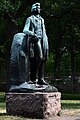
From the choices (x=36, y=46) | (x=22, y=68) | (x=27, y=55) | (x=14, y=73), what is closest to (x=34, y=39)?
(x=36, y=46)

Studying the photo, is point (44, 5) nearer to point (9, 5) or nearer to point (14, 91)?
point (9, 5)

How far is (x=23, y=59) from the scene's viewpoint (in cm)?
1182

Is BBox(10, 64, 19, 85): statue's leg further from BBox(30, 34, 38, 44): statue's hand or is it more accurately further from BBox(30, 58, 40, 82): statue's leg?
BBox(30, 34, 38, 44): statue's hand

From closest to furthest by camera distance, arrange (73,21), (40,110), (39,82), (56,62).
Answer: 1. (40,110)
2. (39,82)
3. (73,21)
4. (56,62)

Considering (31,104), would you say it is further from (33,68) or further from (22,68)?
(33,68)

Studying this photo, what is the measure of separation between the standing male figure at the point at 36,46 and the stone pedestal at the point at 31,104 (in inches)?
34.9

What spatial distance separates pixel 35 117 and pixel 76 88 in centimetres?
3152

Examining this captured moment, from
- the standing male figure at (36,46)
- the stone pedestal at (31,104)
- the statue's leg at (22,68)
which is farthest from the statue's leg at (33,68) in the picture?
the stone pedestal at (31,104)

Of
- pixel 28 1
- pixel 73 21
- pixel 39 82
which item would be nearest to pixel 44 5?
pixel 28 1

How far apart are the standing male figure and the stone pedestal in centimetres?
89

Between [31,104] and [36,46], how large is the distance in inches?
66.7

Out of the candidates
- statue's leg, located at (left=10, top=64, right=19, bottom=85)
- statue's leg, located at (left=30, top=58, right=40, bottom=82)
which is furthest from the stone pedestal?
statue's leg, located at (left=30, top=58, right=40, bottom=82)

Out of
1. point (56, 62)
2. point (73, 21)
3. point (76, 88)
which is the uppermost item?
point (73, 21)

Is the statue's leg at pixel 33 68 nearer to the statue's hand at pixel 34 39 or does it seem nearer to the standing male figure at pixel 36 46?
the standing male figure at pixel 36 46
